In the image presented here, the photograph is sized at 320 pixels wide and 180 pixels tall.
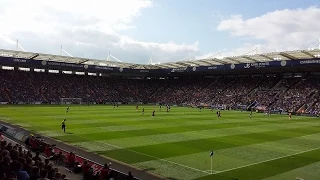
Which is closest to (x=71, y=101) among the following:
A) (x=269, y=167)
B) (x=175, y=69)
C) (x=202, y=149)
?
(x=175, y=69)

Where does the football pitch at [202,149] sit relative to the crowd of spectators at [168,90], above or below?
below

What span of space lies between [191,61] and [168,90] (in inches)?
1019

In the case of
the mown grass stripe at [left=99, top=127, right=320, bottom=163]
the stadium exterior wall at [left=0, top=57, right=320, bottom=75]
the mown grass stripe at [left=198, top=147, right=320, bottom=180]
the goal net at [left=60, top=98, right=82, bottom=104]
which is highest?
the stadium exterior wall at [left=0, top=57, right=320, bottom=75]

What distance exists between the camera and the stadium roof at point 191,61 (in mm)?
59141

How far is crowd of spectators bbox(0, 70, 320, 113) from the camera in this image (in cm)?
7112

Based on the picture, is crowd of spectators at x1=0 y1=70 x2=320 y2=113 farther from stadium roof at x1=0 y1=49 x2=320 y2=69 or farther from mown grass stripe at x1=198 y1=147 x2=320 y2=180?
mown grass stripe at x1=198 y1=147 x2=320 y2=180

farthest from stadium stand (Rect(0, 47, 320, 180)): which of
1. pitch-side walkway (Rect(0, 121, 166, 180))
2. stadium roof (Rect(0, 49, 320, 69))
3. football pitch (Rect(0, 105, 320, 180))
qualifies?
pitch-side walkway (Rect(0, 121, 166, 180))

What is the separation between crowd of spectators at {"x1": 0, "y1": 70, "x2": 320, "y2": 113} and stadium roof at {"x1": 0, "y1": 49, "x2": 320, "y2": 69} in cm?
855

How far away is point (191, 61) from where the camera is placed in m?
77.4

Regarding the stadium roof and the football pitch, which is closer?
the football pitch

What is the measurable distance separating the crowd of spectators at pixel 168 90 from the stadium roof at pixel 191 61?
8551 millimetres

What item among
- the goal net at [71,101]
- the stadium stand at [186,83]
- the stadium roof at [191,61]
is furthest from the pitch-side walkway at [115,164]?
the goal net at [71,101]

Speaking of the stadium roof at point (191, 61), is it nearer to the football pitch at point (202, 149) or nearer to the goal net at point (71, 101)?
the goal net at point (71, 101)

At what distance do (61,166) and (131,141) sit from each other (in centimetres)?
904
